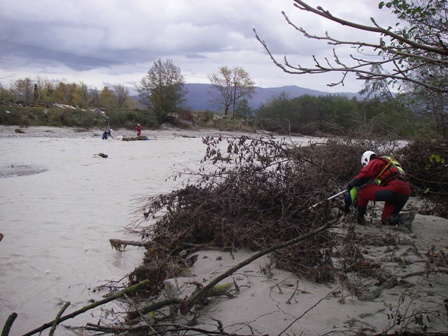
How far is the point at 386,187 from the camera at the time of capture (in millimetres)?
6004

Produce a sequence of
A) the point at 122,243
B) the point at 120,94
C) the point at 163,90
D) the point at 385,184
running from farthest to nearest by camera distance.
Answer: the point at 120,94, the point at 163,90, the point at 385,184, the point at 122,243

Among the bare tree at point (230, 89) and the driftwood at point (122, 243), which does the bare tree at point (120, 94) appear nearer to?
the bare tree at point (230, 89)

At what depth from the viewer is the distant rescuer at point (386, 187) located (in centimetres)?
596

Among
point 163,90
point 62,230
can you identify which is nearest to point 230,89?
point 163,90

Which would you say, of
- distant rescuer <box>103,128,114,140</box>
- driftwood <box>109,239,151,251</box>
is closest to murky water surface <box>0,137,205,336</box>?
driftwood <box>109,239,151,251</box>

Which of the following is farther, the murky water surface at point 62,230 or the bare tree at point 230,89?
the bare tree at point 230,89

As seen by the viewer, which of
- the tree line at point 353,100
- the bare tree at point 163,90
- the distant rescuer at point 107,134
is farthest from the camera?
the bare tree at point 163,90

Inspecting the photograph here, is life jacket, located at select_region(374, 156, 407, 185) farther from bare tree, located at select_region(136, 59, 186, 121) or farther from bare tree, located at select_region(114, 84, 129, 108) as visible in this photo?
bare tree, located at select_region(114, 84, 129, 108)

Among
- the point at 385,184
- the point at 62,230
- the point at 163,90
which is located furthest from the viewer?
the point at 163,90

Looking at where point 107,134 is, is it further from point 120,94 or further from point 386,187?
point 120,94

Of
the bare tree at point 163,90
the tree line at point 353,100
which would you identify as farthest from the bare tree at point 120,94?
A: the bare tree at point 163,90


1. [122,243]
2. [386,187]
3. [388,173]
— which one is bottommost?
[122,243]

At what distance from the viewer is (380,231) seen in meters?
6.00

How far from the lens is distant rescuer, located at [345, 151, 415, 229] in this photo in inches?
235
